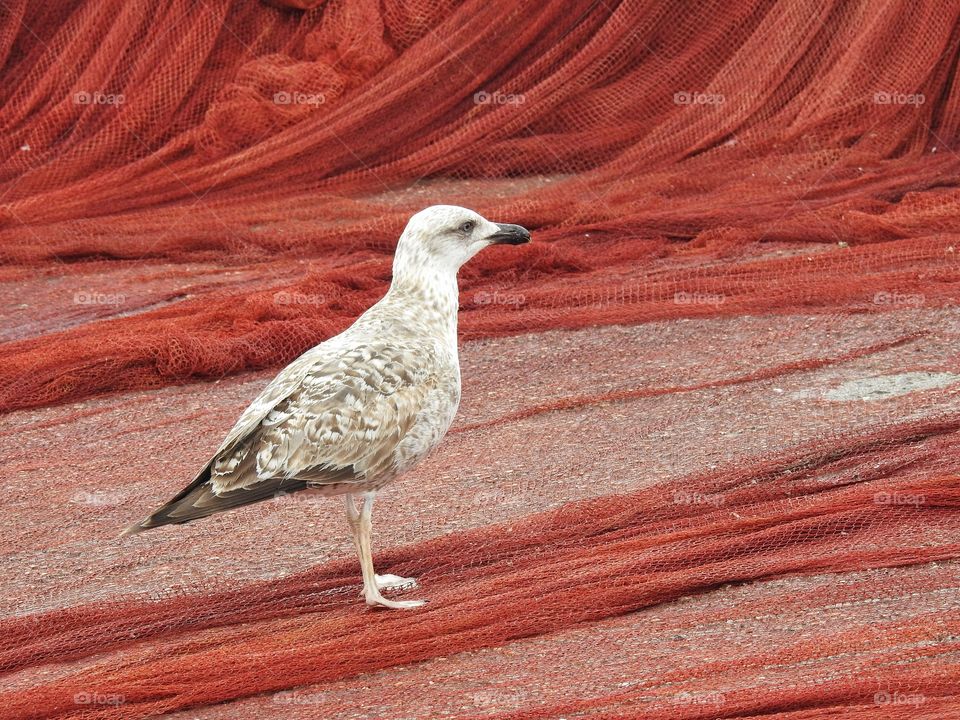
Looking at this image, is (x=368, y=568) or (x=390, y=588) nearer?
(x=368, y=568)

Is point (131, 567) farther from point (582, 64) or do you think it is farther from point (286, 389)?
point (582, 64)

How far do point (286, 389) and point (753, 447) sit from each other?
6.56 ft

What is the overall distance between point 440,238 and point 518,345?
2073mm

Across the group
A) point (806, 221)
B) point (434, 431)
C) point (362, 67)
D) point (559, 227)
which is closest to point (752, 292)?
point (806, 221)

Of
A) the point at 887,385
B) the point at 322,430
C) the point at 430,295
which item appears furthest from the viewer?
the point at 887,385

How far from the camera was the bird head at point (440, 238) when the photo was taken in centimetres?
490

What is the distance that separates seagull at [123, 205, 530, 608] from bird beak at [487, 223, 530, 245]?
0.50 m

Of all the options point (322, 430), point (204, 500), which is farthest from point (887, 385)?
point (204, 500)

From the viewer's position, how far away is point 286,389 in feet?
14.4

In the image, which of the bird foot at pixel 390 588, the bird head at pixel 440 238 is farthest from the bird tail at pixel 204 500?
the bird head at pixel 440 238

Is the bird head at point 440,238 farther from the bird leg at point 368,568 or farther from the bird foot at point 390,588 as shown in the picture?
the bird foot at point 390,588

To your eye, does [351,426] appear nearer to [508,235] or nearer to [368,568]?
[368,568]

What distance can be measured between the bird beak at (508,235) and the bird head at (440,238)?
4.8 inches

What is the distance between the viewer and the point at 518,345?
6941mm
